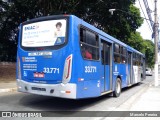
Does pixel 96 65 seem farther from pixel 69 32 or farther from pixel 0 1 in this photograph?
pixel 0 1

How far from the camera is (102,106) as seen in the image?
10516 mm

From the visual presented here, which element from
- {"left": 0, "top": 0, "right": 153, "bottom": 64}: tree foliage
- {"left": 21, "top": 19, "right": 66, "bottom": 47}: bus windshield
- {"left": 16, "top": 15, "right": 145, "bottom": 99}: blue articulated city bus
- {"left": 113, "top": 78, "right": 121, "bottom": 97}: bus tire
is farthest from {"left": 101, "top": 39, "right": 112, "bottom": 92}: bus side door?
{"left": 0, "top": 0, "right": 153, "bottom": 64}: tree foliage

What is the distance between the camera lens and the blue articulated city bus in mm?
8430

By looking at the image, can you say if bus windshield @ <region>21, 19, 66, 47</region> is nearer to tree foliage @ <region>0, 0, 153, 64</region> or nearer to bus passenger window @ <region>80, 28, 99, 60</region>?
bus passenger window @ <region>80, 28, 99, 60</region>

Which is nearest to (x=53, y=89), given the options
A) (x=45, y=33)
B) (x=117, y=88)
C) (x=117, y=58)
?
(x=45, y=33)

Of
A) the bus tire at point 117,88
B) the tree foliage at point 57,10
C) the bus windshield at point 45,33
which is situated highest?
the tree foliage at point 57,10

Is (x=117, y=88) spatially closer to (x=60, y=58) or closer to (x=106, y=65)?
(x=106, y=65)

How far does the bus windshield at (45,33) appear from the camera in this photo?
28.7 ft

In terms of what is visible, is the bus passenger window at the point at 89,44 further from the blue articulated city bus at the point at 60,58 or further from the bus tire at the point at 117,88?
the bus tire at the point at 117,88

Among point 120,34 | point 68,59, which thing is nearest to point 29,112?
point 68,59

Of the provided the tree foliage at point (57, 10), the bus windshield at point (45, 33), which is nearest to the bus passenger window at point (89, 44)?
the bus windshield at point (45, 33)

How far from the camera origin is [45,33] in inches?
354

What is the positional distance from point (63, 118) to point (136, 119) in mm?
2280

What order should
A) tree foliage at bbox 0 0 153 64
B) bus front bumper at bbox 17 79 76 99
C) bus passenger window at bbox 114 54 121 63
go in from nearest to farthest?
bus front bumper at bbox 17 79 76 99 < bus passenger window at bbox 114 54 121 63 < tree foliage at bbox 0 0 153 64
